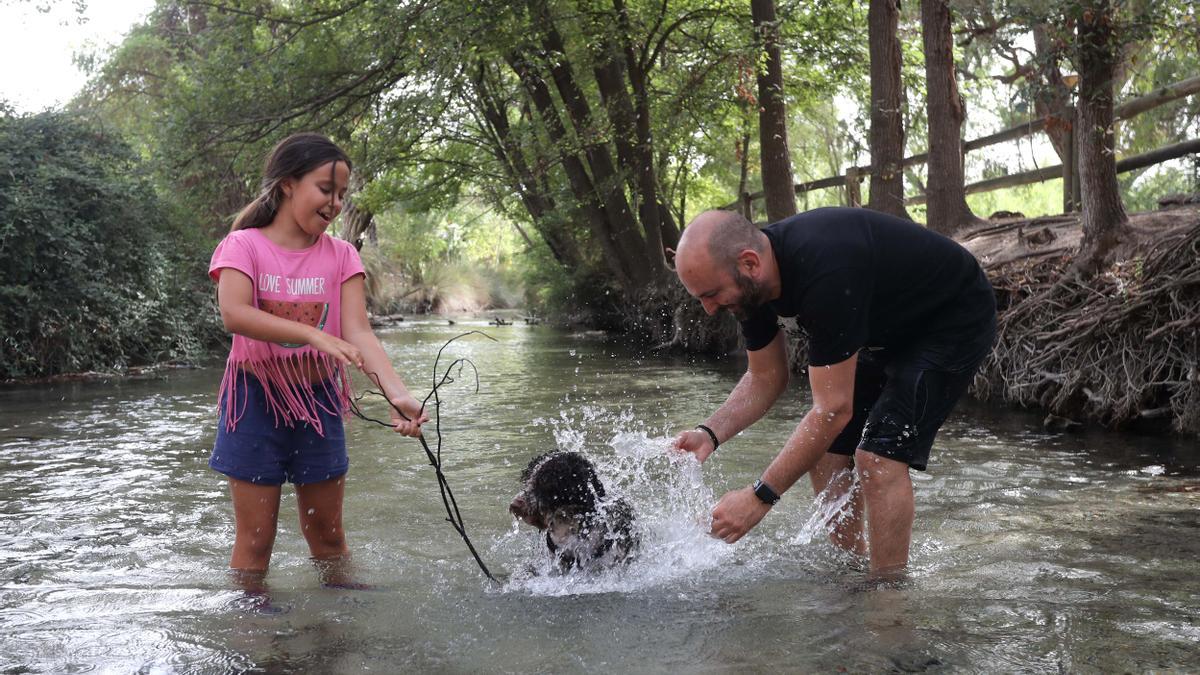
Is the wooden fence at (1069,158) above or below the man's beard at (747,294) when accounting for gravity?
above

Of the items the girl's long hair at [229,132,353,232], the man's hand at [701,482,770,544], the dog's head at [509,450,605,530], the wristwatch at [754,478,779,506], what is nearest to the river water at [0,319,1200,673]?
the dog's head at [509,450,605,530]

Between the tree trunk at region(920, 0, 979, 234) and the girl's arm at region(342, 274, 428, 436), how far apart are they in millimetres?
10364

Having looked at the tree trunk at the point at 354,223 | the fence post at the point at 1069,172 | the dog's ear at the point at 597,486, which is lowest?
the dog's ear at the point at 597,486

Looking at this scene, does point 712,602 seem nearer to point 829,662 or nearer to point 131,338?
point 829,662

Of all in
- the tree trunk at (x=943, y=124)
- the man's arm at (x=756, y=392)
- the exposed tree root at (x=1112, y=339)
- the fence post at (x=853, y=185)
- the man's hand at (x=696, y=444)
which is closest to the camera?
the man's hand at (x=696, y=444)

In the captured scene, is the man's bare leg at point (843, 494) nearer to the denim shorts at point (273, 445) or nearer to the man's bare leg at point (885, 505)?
the man's bare leg at point (885, 505)

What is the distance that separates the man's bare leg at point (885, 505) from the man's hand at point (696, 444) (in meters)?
0.68

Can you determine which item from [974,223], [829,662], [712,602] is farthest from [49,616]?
[974,223]

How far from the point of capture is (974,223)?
46.4 ft

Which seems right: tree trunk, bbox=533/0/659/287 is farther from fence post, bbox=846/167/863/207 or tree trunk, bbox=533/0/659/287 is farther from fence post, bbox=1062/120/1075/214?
fence post, bbox=1062/120/1075/214

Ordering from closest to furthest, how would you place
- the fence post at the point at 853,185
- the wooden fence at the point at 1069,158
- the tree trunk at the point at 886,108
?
1. the wooden fence at the point at 1069,158
2. the tree trunk at the point at 886,108
3. the fence post at the point at 853,185

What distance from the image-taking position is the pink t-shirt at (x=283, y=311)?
434 centimetres

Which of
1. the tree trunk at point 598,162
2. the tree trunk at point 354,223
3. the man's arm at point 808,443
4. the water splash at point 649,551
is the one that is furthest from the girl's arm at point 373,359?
the tree trunk at point 354,223

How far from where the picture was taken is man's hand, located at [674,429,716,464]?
481 cm
